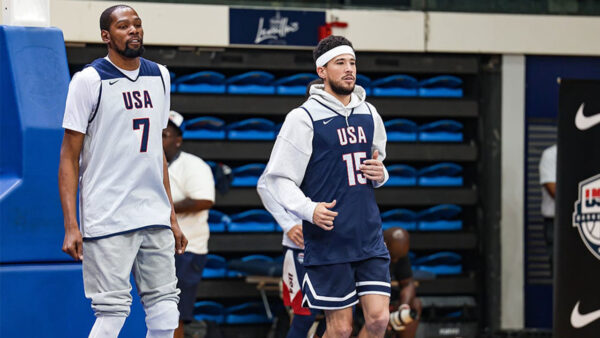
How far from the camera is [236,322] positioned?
32.4 feet

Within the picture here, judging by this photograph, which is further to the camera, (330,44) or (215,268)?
(215,268)

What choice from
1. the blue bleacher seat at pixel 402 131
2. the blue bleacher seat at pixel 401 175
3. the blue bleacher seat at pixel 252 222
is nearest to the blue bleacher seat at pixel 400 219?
the blue bleacher seat at pixel 401 175

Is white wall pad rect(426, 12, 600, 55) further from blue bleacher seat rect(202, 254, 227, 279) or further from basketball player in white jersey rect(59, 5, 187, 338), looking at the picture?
basketball player in white jersey rect(59, 5, 187, 338)

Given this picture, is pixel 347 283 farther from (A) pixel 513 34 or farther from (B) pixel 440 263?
(A) pixel 513 34

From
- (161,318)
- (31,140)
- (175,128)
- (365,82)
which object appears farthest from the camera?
(365,82)

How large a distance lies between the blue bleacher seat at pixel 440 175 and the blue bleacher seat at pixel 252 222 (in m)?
1.55

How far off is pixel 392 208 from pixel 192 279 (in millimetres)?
3066

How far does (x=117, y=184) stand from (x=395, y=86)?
5575 millimetres

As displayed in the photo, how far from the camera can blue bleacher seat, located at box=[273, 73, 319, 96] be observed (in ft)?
32.7

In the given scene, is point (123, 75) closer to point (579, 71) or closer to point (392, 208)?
point (392, 208)

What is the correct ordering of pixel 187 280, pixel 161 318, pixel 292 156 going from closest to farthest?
pixel 161 318 → pixel 292 156 → pixel 187 280

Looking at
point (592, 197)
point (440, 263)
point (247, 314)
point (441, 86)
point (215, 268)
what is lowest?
point (247, 314)

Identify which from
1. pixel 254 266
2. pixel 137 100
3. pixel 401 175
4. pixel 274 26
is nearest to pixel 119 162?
pixel 137 100

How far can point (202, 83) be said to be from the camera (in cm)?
982
